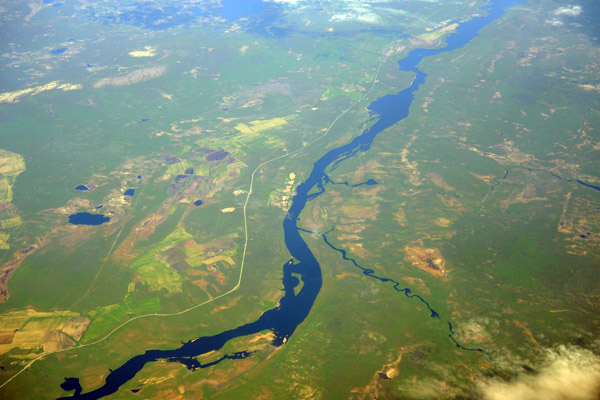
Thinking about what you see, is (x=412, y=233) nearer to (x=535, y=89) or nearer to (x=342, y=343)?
(x=342, y=343)

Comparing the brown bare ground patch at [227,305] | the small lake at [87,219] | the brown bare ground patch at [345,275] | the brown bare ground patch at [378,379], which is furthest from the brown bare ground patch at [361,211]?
the small lake at [87,219]

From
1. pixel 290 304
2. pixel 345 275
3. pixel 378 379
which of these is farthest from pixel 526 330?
pixel 290 304

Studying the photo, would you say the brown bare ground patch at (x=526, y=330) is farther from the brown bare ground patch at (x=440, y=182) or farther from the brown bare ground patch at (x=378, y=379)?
the brown bare ground patch at (x=440, y=182)

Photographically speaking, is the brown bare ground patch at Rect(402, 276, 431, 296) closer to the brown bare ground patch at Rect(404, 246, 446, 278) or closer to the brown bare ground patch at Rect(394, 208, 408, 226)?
the brown bare ground patch at Rect(404, 246, 446, 278)

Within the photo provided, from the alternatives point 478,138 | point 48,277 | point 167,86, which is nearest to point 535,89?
point 478,138

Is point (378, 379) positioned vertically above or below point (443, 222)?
below

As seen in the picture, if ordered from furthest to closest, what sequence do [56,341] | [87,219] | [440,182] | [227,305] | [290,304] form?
[440,182]
[87,219]
[290,304]
[227,305]
[56,341]

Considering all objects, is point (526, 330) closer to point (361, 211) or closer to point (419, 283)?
point (419, 283)

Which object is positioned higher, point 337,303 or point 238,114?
point 238,114
